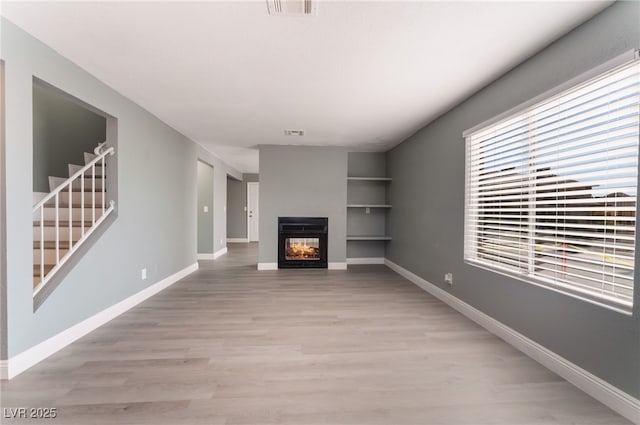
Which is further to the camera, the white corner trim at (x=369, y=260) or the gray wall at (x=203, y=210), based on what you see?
the gray wall at (x=203, y=210)

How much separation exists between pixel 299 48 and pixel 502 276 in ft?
8.67

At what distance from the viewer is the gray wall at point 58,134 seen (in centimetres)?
361

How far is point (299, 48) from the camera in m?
2.16

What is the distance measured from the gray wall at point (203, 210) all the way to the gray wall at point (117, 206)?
4.09 ft

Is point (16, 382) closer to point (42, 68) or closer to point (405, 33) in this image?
point (42, 68)

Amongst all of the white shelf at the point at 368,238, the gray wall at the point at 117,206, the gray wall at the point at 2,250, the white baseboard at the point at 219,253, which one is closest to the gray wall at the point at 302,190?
the white shelf at the point at 368,238

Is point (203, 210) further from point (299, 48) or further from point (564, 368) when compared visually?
point (564, 368)

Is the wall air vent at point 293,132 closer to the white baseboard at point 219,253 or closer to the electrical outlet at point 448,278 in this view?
the electrical outlet at point 448,278

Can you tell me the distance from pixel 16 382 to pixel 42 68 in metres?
2.25

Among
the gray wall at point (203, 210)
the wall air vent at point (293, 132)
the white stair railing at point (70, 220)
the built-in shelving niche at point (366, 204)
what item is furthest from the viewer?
the gray wall at point (203, 210)

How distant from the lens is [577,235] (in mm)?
1893

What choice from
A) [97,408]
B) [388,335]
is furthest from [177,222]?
[388,335]

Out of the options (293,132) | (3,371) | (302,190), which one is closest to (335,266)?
(302,190)

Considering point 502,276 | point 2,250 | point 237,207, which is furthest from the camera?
point 237,207
